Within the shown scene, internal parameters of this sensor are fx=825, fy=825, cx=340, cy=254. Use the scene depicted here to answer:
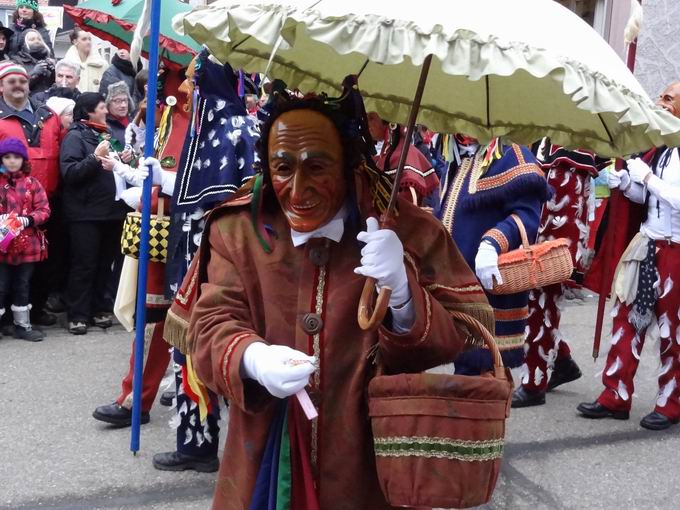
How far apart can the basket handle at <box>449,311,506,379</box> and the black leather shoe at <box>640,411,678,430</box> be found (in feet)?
10.1

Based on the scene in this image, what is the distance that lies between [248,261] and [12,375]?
3.78 meters

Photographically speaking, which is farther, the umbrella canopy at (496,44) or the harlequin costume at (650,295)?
the harlequin costume at (650,295)

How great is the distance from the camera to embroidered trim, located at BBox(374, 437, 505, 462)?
1874mm

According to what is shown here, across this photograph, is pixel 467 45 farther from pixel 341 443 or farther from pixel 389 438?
pixel 341 443

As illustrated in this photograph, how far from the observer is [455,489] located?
1.87m

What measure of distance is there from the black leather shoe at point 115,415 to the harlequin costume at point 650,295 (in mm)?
2678

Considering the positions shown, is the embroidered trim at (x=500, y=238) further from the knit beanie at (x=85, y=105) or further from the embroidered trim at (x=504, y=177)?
the knit beanie at (x=85, y=105)

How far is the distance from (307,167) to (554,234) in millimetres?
3221

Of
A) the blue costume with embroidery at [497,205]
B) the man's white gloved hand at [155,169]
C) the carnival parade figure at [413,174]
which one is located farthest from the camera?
the blue costume with embroidery at [497,205]

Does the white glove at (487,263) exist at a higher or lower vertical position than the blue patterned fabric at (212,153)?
lower

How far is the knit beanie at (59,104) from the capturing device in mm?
6789

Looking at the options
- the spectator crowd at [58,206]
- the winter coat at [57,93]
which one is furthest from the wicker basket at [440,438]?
the winter coat at [57,93]

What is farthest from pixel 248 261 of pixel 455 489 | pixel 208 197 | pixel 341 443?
pixel 208 197

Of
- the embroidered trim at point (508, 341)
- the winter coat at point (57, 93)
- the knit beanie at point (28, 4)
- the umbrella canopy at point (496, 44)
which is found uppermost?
the knit beanie at point (28, 4)
